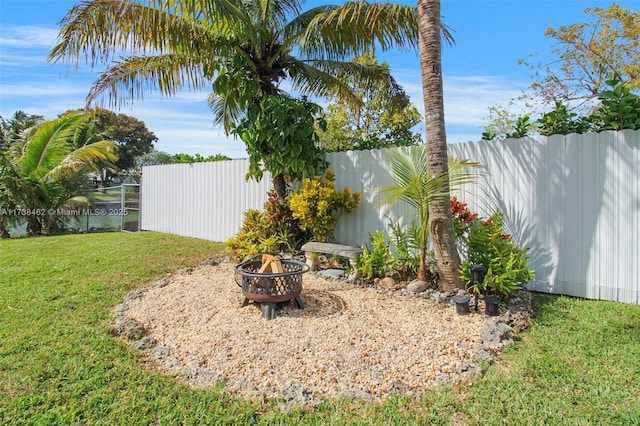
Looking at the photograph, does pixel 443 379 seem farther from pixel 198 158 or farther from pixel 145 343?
pixel 198 158

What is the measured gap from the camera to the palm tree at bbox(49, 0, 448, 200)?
17.0 ft

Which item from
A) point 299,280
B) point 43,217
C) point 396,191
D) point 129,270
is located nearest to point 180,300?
point 299,280

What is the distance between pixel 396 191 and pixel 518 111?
53.4 ft

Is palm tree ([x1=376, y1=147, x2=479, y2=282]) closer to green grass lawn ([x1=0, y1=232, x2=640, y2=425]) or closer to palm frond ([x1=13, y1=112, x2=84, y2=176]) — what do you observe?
green grass lawn ([x1=0, y1=232, x2=640, y2=425])

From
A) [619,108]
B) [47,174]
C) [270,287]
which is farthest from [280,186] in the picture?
[47,174]

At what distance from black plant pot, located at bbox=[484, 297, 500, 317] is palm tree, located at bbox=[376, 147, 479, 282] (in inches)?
38.7

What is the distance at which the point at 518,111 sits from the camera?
58.7 ft

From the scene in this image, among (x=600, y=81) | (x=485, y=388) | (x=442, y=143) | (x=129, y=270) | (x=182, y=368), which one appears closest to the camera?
(x=485, y=388)

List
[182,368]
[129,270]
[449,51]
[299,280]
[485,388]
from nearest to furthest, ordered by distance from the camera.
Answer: [485,388], [182,368], [299,280], [449,51], [129,270]

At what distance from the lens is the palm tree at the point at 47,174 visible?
35.8ft

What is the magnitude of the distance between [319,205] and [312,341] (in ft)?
10.00

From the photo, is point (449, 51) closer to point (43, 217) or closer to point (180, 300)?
point (180, 300)

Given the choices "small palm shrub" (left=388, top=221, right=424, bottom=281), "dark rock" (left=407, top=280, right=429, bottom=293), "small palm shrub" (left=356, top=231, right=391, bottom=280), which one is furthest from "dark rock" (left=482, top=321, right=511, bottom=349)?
"small palm shrub" (left=356, top=231, right=391, bottom=280)

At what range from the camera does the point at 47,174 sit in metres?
11.5
